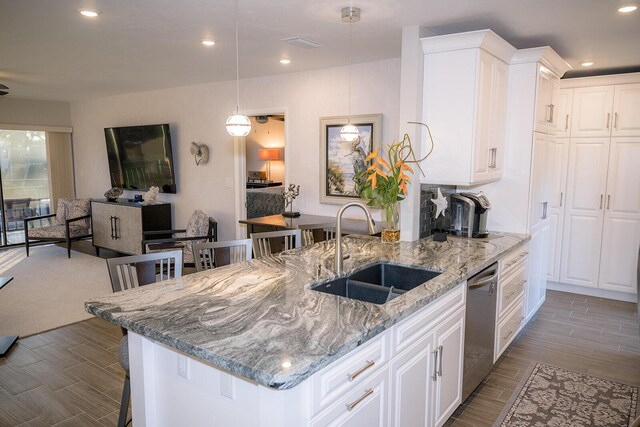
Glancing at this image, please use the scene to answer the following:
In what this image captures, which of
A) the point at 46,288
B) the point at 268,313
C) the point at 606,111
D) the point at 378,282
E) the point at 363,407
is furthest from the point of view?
the point at 46,288

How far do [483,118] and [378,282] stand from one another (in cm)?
154

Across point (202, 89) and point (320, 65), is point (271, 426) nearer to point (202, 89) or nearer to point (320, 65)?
point (320, 65)

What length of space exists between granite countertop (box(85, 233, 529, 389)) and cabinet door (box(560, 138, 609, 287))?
2960 millimetres

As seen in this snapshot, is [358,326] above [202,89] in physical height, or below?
below

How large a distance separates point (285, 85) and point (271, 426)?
458 centimetres

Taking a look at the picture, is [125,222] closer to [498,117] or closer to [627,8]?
[498,117]

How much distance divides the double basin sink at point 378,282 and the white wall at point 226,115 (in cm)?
215

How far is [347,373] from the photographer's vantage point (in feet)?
5.29

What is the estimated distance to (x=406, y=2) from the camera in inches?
114

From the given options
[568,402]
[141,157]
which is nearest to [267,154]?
[141,157]

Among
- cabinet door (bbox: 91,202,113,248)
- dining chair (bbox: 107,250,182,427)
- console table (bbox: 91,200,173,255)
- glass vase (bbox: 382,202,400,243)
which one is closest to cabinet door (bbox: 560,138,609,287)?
glass vase (bbox: 382,202,400,243)

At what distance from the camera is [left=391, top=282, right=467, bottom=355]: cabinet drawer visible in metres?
1.94

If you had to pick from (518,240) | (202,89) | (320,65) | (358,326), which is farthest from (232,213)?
(358,326)

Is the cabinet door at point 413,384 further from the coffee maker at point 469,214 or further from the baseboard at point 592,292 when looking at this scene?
the baseboard at point 592,292
